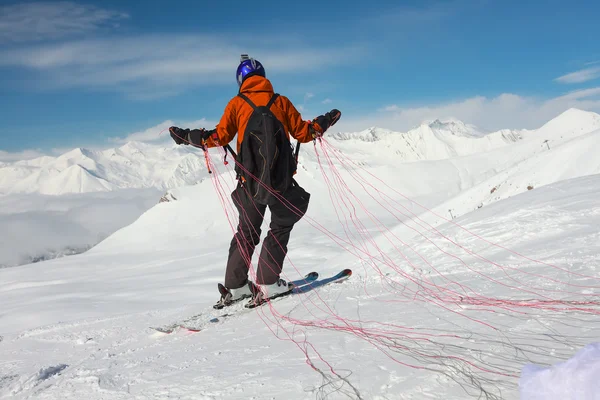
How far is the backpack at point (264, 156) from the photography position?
4.43 m

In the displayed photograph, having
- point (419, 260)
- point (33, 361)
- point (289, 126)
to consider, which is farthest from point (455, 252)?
point (33, 361)

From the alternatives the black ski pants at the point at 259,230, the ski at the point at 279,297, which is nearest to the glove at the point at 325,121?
the black ski pants at the point at 259,230

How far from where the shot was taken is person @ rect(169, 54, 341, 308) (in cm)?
448

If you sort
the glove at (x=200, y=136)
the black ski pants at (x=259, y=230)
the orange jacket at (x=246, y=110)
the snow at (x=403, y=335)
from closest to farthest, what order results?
the snow at (x=403, y=335), the orange jacket at (x=246, y=110), the glove at (x=200, y=136), the black ski pants at (x=259, y=230)

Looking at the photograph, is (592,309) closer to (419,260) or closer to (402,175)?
(419,260)

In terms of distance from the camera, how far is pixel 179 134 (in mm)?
5004

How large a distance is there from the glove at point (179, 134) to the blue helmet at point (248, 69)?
3.00 ft

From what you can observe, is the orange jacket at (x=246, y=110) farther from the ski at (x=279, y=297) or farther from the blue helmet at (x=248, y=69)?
the ski at (x=279, y=297)

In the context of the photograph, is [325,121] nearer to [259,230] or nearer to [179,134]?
[259,230]

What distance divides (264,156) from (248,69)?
3.74 feet

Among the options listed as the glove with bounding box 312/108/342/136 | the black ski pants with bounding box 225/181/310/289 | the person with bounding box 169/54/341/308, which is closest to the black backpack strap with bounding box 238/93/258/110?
the person with bounding box 169/54/341/308

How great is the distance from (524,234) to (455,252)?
100cm

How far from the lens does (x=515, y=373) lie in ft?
6.97

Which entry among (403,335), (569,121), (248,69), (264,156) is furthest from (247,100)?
(569,121)
